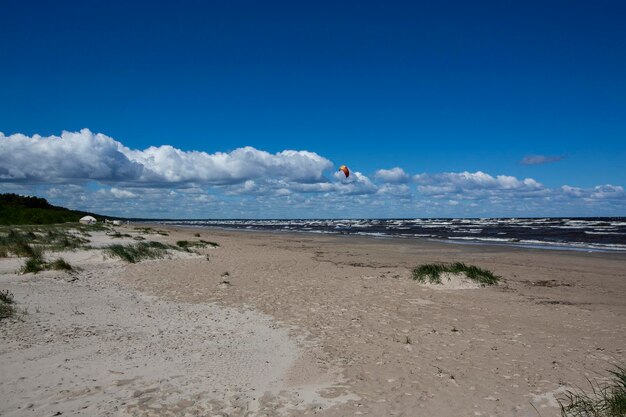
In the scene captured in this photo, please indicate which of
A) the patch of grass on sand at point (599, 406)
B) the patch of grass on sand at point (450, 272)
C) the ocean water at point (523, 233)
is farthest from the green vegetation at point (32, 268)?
the ocean water at point (523, 233)

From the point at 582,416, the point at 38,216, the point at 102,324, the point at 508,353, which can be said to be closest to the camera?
the point at 582,416

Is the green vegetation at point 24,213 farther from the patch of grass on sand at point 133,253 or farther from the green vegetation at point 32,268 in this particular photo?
the green vegetation at point 32,268

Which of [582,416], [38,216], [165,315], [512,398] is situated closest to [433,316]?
Result: [512,398]

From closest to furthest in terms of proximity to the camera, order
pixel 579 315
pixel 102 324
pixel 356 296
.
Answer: pixel 102 324 < pixel 579 315 < pixel 356 296

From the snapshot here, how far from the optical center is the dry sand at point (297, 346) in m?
5.20

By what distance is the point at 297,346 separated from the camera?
7395mm

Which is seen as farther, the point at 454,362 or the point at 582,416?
the point at 454,362

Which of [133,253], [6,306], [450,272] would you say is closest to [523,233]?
[450,272]

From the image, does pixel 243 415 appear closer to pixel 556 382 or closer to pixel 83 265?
pixel 556 382

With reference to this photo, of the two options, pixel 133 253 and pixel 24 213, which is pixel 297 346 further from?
pixel 24 213

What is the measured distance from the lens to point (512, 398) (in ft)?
17.7

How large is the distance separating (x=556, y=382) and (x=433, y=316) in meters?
3.78

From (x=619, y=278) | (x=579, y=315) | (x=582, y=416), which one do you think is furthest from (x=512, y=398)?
(x=619, y=278)

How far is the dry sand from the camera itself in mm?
5203
